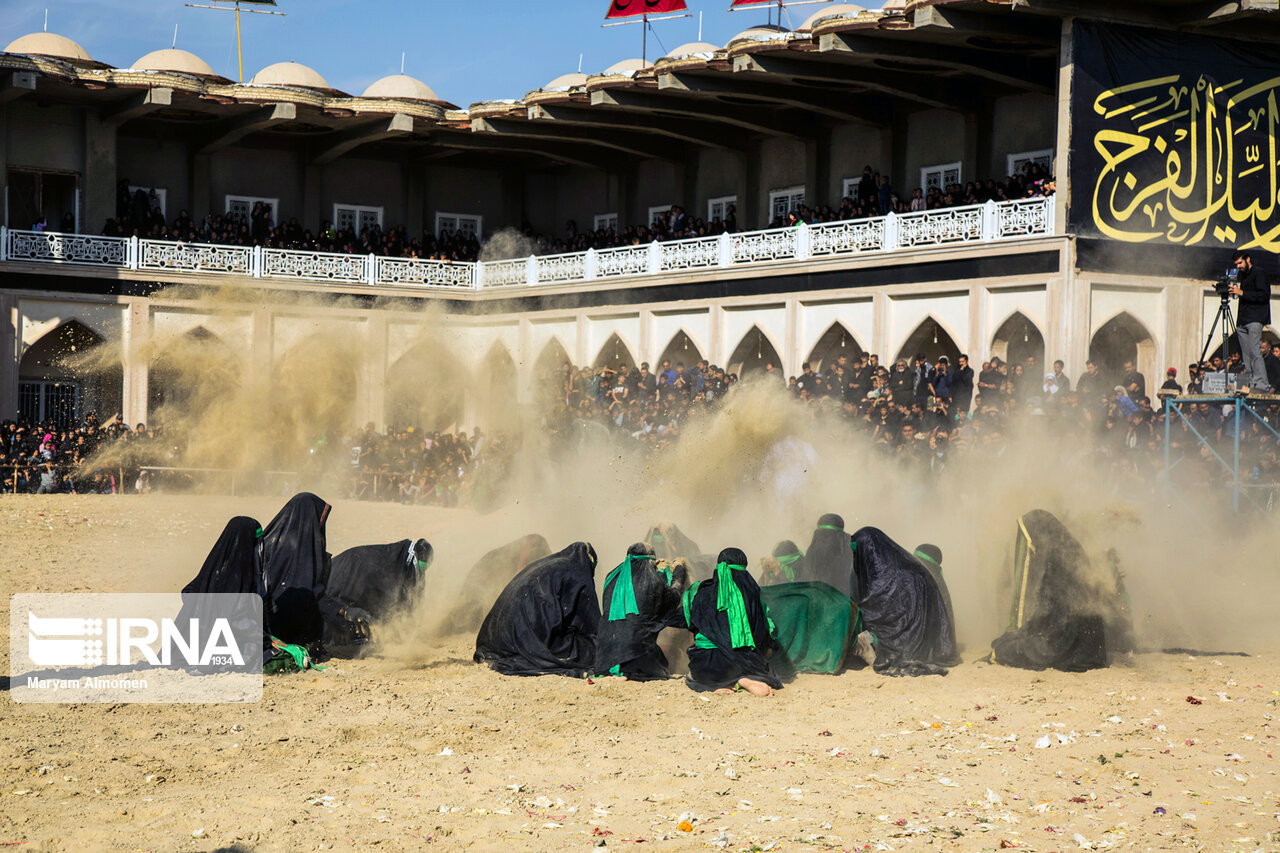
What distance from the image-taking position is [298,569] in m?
10.1

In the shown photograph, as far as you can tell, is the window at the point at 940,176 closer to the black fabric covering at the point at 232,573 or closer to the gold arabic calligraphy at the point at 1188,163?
the gold arabic calligraphy at the point at 1188,163

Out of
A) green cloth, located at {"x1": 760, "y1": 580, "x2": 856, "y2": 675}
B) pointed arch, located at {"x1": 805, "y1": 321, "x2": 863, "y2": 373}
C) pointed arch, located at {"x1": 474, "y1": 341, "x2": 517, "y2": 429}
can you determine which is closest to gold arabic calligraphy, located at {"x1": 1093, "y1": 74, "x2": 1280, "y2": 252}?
pointed arch, located at {"x1": 805, "y1": 321, "x2": 863, "y2": 373}

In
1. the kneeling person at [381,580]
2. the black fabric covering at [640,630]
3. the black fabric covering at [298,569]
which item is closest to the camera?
the black fabric covering at [640,630]

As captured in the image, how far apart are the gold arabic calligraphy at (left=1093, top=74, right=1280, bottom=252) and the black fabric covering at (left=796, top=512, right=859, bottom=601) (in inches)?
391

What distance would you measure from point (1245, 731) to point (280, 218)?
90.1 feet

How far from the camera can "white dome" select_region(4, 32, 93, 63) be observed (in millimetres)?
29344

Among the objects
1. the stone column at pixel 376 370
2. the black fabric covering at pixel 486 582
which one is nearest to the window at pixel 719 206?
the stone column at pixel 376 370

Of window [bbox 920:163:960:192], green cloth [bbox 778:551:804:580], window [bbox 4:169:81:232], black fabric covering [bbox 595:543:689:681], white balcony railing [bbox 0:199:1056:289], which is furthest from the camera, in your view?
→ window [bbox 4:169:81:232]

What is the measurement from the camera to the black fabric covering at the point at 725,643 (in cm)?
930

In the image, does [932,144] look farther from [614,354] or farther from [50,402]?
[50,402]

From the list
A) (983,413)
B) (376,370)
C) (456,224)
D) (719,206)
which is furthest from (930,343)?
(456,224)

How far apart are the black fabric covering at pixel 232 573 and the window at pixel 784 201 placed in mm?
19153

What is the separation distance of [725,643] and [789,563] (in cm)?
194

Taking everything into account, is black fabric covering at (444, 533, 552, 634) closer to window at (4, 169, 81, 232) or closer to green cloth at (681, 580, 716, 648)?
green cloth at (681, 580, 716, 648)
